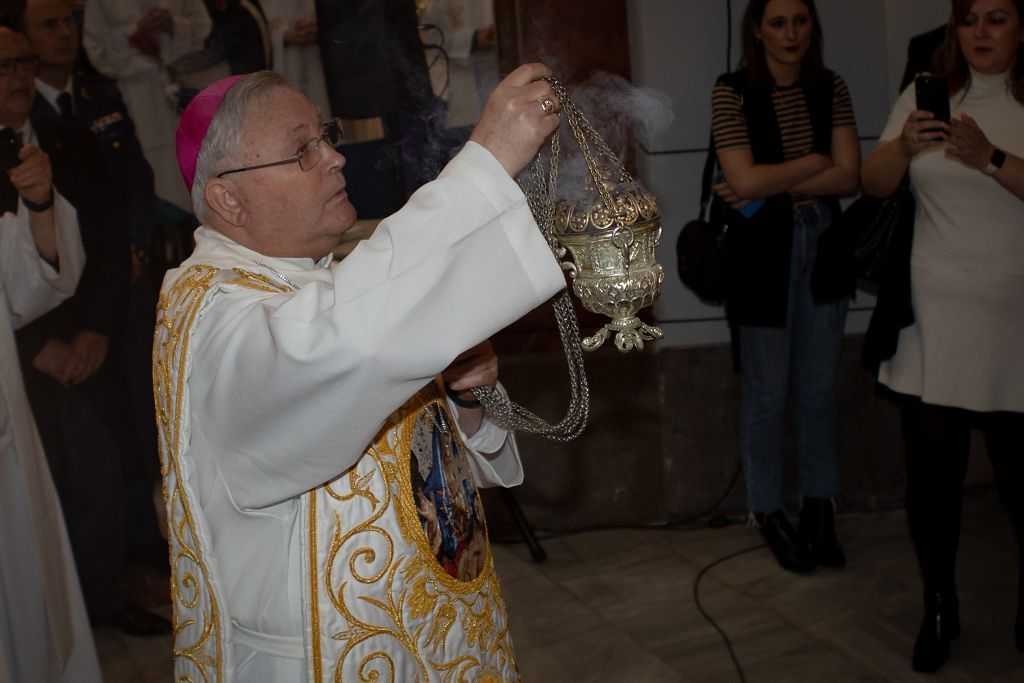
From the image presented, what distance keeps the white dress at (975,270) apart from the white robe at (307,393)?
2020 mm

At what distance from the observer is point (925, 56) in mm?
3764

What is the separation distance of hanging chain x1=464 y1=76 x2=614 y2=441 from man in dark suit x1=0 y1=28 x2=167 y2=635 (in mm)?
2712

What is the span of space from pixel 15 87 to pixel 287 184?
8.93 feet

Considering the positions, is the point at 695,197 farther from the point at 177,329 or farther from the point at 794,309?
the point at 177,329

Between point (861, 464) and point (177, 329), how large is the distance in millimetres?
3966

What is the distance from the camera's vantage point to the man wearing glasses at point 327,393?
1315 millimetres

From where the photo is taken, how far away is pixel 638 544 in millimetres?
4672

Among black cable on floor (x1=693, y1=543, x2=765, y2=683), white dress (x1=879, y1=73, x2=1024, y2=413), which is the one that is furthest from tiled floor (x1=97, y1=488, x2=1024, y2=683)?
white dress (x1=879, y1=73, x2=1024, y2=413)

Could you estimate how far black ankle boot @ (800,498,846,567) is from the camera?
4.22 m

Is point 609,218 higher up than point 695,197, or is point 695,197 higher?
point 609,218

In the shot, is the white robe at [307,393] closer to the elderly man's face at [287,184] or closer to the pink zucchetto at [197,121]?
the elderly man's face at [287,184]

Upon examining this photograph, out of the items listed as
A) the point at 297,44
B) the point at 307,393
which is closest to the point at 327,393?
the point at 307,393

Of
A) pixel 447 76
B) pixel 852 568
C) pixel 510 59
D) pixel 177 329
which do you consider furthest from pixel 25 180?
pixel 852 568

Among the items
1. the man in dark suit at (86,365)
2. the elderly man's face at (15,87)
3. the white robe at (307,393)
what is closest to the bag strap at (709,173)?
the man in dark suit at (86,365)
